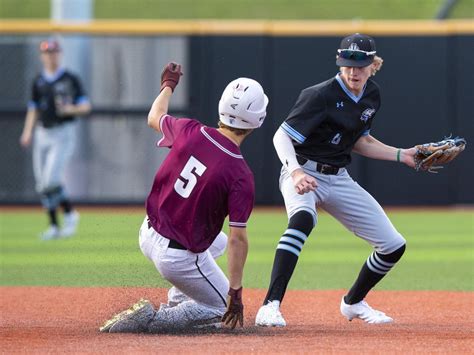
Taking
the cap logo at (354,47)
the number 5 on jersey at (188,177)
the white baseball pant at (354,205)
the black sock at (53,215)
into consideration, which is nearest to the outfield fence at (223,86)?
the black sock at (53,215)

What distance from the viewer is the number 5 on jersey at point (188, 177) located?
5957 millimetres

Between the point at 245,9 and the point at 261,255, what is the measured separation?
487 inches

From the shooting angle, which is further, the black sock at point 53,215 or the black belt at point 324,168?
the black sock at point 53,215

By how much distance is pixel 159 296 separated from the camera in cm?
700

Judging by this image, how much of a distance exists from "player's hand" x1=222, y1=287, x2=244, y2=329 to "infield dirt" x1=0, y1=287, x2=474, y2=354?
0.09m

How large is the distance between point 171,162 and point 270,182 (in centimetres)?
1089

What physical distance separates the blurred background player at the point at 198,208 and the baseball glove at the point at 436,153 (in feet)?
4.49

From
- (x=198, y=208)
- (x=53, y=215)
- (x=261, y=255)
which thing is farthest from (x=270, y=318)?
(x=53, y=215)

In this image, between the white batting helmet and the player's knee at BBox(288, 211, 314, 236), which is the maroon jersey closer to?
the white batting helmet

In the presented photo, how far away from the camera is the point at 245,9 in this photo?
22.8 m

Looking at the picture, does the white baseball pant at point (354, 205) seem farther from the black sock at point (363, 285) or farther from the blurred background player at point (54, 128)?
the blurred background player at point (54, 128)

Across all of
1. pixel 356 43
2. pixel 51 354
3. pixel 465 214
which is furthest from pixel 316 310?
pixel 465 214

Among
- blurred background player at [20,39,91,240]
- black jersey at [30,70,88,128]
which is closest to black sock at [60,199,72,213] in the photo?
blurred background player at [20,39,91,240]

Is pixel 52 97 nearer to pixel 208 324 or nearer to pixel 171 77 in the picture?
pixel 171 77
